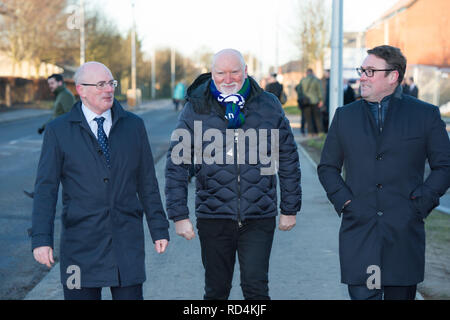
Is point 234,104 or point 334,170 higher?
point 234,104

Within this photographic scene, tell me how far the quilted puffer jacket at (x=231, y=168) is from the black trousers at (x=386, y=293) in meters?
0.68

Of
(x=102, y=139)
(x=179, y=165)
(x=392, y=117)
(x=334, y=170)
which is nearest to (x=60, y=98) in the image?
(x=179, y=165)

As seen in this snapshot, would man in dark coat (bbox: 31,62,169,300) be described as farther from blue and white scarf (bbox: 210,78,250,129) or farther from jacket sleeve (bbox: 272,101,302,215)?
jacket sleeve (bbox: 272,101,302,215)

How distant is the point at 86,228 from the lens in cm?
401

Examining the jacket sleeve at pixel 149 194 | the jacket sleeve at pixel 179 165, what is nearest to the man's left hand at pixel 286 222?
the jacket sleeve at pixel 179 165

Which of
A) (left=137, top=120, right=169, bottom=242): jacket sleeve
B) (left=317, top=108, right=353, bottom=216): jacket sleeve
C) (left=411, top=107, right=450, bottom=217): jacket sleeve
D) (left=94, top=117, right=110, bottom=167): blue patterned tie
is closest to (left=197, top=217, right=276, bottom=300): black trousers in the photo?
(left=137, top=120, right=169, bottom=242): jacket sleeve

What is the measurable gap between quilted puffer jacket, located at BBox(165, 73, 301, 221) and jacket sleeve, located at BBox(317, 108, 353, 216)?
28 cm

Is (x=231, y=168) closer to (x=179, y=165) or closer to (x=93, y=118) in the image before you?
(x=179, y=165)

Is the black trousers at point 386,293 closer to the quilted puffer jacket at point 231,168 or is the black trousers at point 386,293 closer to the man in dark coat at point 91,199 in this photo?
the quilted puffer jacket at point 231,168

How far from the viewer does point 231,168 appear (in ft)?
14.3

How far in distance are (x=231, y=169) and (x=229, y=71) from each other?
576 millimetres
